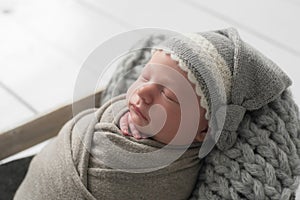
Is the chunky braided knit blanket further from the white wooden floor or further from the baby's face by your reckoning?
the white wooden floor

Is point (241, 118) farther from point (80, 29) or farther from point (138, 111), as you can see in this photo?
point (80, 29)

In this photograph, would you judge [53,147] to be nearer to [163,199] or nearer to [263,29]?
[163,199]

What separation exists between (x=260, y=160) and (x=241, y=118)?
57 mm

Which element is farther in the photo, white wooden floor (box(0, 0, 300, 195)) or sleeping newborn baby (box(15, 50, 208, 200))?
white wooden floor (box(0, 0, 300, 195))

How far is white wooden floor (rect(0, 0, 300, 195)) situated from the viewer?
1.29 meters

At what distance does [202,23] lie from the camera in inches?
57.4

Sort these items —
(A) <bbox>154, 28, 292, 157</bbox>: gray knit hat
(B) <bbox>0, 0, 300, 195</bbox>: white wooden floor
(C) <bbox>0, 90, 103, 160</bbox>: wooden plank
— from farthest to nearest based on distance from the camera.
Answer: (B) <bbox>0, 0, 300, 195</bbox>: white wooden floor → (C) <bbox>0, 90, 103, 160</bbox>: wooden plank → (A) <bbox>154, 28, 292, 157</bbox>: gray knit hat

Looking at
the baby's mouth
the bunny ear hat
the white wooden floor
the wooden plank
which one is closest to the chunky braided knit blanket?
the bunny ear hat

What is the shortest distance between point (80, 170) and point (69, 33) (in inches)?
27.9

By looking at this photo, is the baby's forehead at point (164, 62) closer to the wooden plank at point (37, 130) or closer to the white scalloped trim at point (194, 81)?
the white scalloped trim at point (194, 81)

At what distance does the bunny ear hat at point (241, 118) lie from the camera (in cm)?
74

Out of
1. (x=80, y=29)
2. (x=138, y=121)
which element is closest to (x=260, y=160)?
(x=138, y=121)

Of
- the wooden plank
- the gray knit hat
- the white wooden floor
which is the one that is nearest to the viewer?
the gray knit hat

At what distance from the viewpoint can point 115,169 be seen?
2.51ft
